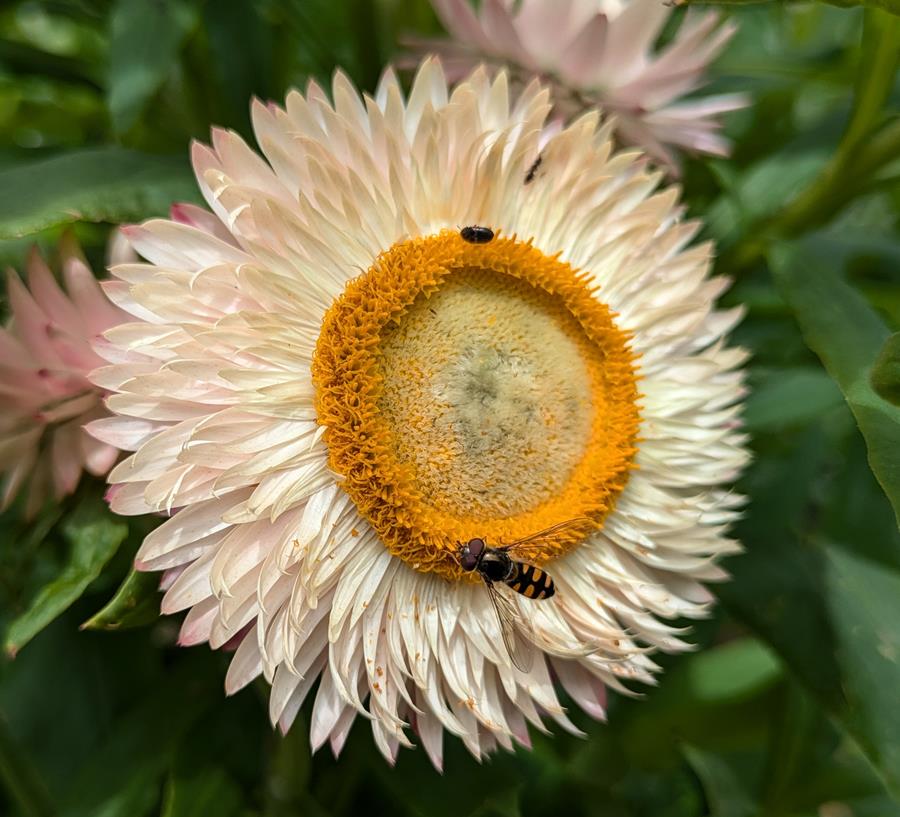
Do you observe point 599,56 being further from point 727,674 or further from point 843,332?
point 727,674

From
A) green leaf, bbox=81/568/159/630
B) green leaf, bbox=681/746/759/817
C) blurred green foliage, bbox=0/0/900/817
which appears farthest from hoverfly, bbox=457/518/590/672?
green leaf, bbox=681/746/759/817

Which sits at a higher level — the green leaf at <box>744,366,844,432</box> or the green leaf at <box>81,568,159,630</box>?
the green leaf at <box>744,366,844,432</box>

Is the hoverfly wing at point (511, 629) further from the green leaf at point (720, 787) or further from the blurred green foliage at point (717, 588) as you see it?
the green leaf at point (720, 787)

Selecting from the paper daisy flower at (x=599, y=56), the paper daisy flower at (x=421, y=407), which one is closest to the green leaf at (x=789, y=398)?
the paper daisy flower at (x=421, y=407)

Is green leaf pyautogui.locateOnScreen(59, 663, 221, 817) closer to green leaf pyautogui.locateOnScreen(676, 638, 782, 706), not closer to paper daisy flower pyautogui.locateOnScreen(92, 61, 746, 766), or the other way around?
paper daisy flower pyautogui.locateOnScreen(92, 61, 746, 766)

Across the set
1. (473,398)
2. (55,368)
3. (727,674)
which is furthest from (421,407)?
(727,674)

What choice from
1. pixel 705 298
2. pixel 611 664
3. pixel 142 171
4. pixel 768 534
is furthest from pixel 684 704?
pixel 142 171
